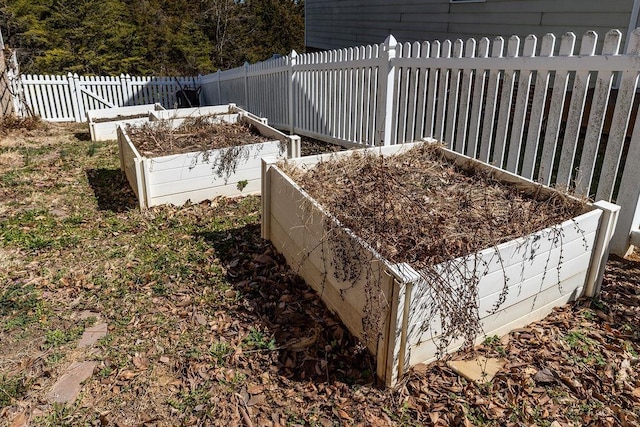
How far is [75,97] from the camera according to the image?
11898 mm

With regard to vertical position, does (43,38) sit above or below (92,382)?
above

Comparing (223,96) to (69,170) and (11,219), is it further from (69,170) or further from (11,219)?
(11,219)

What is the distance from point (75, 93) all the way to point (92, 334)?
10.9 meters

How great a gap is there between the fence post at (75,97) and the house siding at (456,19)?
7.46 meters

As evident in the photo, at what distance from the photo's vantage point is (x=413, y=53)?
543cm

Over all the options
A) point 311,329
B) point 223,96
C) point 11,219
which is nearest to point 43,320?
point 311,329

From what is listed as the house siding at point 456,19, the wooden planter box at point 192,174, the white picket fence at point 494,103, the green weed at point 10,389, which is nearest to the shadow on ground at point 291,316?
the wooden planter box at point 192,174

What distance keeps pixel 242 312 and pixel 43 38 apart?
18.4m

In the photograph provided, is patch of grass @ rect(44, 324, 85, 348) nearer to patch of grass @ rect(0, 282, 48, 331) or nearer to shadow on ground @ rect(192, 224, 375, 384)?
patch of grass @ rect(0, 282, 48, 331)

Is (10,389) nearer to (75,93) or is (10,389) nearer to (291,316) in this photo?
(291,316)

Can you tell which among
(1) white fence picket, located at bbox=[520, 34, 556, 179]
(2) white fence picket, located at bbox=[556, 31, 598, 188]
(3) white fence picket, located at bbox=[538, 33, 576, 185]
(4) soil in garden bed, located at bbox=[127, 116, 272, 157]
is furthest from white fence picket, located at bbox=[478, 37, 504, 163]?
(4) soil in garden bed, located at bbox=[127, 116, 272, 157]

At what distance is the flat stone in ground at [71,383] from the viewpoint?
2447mm

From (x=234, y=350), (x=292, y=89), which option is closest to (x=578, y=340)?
(x=234, y=350)

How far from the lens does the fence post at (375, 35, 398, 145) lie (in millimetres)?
5836
